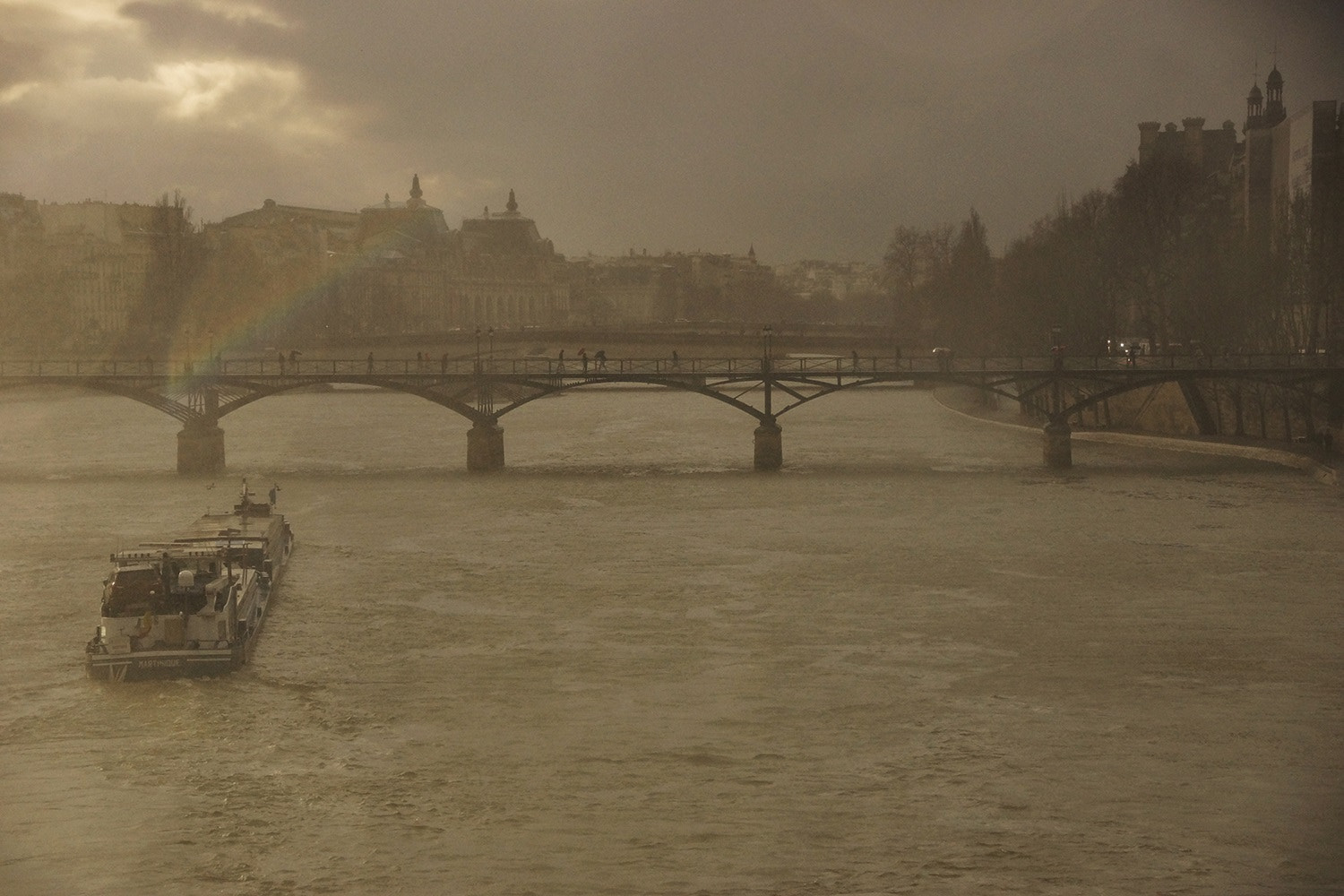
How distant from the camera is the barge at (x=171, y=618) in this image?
21.6 metres

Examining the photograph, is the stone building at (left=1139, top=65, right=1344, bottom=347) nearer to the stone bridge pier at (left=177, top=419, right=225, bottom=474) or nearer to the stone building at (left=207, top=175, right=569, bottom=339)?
the stone bridge pier at (left=177, top=419, right=225, bottom=474)

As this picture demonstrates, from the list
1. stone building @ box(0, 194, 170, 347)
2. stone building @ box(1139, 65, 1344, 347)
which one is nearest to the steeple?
stone building @ box(1139, 65, 1344, 347)

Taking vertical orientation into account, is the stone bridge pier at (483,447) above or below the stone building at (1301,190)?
below

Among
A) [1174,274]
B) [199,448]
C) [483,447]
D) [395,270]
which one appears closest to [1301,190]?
[1174,274]

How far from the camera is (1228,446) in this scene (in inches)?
1929

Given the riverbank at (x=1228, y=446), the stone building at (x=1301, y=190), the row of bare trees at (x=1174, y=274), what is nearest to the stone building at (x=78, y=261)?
the row of bare trees at (x=1174, y=274)

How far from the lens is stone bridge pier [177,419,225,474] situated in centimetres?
4859

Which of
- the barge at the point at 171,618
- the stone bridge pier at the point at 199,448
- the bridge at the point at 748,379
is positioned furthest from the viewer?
the stone bridge pier at the point at 199,448

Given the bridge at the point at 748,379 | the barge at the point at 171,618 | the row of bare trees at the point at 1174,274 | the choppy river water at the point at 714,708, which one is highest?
the row of bare trees at the point at 1174,274

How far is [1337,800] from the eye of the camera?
53.3 feet

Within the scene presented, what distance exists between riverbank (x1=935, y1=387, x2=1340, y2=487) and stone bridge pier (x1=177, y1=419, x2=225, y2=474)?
1034 inches

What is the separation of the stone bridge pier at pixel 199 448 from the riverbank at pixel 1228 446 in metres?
26.3

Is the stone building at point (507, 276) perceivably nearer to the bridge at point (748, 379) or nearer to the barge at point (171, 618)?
the bridge at point (748, 379)

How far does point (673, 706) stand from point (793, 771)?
2.90 m
